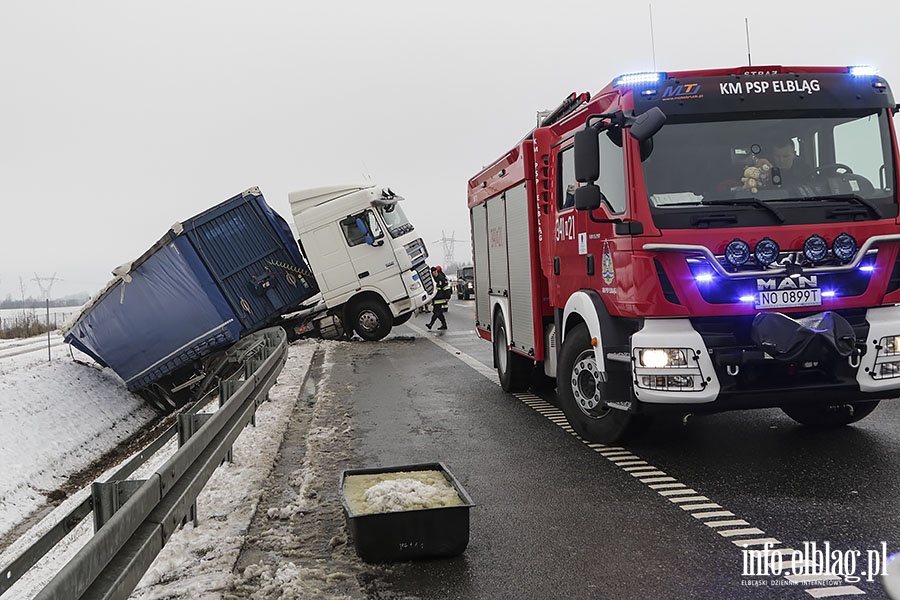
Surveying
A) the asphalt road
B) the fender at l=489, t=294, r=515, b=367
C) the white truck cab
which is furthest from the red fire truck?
the white truck cab

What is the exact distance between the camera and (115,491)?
3.93 metres

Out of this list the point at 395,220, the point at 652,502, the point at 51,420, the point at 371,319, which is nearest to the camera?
the point at 652,502

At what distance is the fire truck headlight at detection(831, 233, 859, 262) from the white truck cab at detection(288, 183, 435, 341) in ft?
48.1

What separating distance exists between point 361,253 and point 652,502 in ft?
50.3

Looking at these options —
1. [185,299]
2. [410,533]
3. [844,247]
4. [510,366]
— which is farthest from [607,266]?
[185,299]

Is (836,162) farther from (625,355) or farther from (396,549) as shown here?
(396,549)

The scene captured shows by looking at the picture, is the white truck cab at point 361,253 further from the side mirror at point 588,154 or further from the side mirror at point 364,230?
the side mirror at point 588,154

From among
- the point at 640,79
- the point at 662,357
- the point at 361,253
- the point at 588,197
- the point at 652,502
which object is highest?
the point at 640,79

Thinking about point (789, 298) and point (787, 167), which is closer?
point (789, 298)

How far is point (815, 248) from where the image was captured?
6199 millimetres

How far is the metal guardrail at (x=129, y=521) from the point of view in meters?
3.12

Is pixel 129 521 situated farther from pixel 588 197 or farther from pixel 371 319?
pixel 371 319

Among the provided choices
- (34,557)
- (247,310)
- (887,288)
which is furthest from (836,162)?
(247,310)

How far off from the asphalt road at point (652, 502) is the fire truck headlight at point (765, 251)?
154 centimetres
